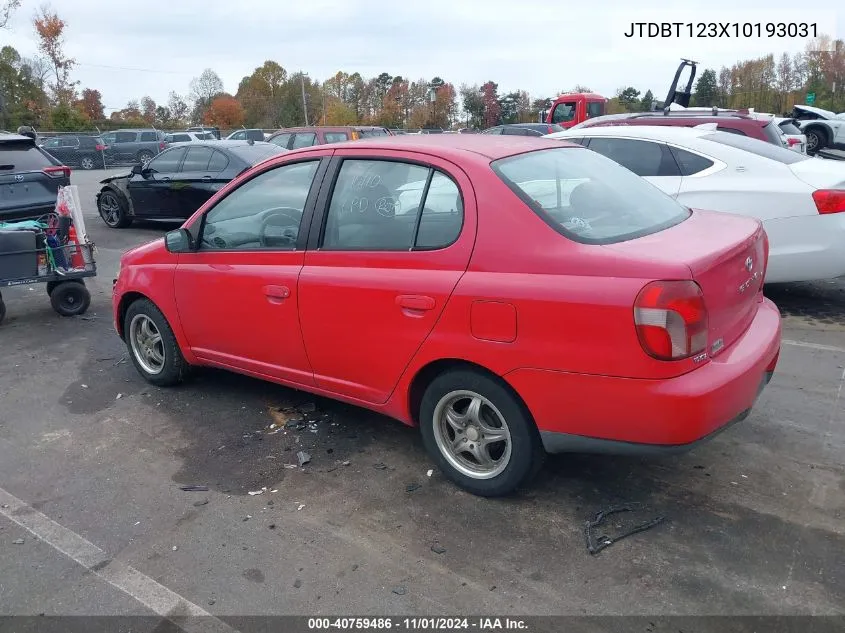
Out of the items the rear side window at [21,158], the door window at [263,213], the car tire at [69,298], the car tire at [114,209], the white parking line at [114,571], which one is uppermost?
the rear side window at [21,158]

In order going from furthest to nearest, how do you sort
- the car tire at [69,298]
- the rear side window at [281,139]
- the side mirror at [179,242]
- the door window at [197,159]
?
the rear side window at [281,139]
the door window at [197,159]
the car tire at [69,298]
the side mirror at [179,242]

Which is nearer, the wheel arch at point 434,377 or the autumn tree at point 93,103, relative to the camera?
the wheel arch at point 434,377

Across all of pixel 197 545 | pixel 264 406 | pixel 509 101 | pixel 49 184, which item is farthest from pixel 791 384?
pixel 509 101

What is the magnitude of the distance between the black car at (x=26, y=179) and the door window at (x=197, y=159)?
309cm

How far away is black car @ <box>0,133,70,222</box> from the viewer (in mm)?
Result: 8430

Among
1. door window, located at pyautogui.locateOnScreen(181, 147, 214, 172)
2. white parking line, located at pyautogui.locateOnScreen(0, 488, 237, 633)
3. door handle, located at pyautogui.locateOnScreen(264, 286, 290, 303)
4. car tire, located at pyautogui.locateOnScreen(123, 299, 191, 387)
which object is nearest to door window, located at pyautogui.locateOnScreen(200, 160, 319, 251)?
door handle, located at pyautogui.locateOnScreen(264, 286, 290, 303)

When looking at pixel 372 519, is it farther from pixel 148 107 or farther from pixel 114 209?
pixel 148 107

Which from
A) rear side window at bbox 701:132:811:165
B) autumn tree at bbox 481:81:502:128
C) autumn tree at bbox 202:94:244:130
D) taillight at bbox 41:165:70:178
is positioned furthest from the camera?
autumn tree at bbox 202:94:244:130

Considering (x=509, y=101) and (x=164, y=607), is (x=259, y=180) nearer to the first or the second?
(x=164, y=607)

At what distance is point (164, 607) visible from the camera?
9.68 feet

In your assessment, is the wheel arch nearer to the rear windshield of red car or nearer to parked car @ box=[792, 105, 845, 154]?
the rear windshield of red car

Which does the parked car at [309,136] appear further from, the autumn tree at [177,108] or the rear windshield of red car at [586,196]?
the autumn tree at [177,108]

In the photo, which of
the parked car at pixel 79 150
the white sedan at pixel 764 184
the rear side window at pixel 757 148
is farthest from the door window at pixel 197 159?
the parked car at pixel 79 150

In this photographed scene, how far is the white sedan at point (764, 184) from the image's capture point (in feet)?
20.2
